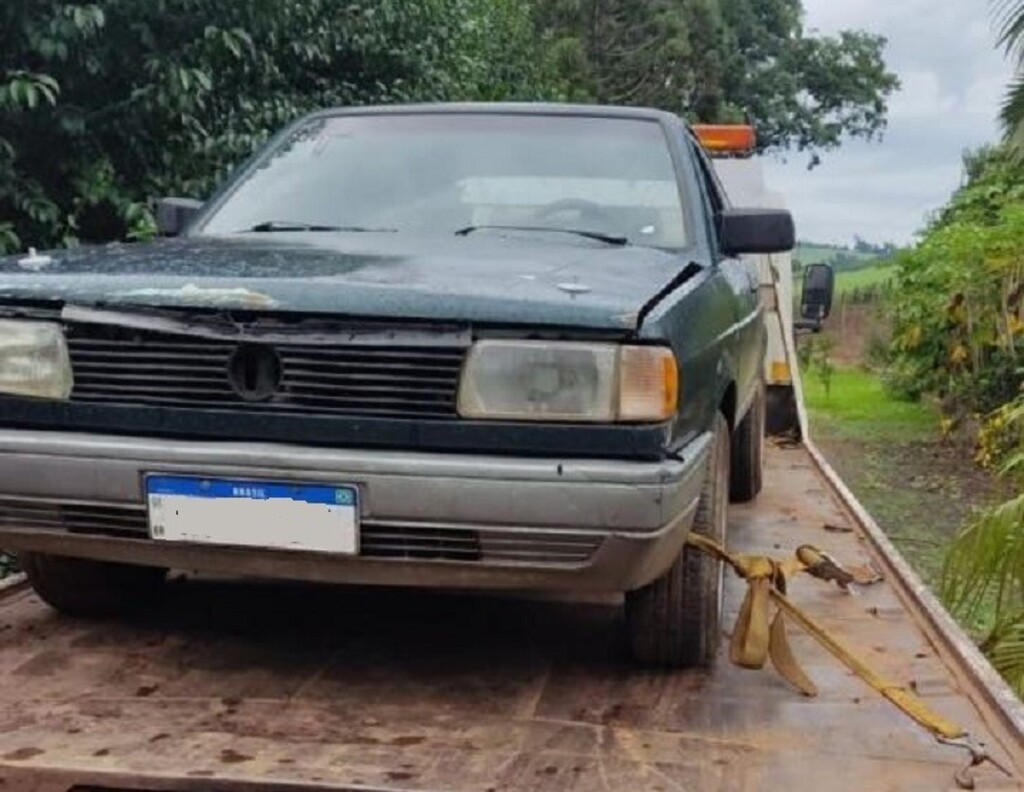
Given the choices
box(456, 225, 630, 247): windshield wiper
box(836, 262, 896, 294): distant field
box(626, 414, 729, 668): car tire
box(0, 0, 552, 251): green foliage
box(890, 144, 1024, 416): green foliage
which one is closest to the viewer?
box(626, 414, 729, 668): car tire

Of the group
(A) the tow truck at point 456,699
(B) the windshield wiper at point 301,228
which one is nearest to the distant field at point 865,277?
(B) the windshield wiper at point 301,228

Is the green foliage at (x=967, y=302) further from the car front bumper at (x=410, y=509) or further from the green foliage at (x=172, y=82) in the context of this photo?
the car front bumper at (x=410, y=509)

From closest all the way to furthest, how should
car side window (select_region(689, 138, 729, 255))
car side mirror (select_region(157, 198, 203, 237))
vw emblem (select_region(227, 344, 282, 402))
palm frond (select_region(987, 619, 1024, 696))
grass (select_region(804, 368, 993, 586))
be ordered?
vw emblem (select_region(227, 344, 282, 402)) < car side window (select_region(689, 138, 729, 255)) < car side mirror (select_region(157, 198, 203, 237)) < palm frond (select_region(987, 619, 1024, 696)) < grass (select_region(804, 368, 993, 586))

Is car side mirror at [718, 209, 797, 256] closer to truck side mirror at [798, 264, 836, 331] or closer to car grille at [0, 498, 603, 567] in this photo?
car grille at [0, 498, 603, 567]

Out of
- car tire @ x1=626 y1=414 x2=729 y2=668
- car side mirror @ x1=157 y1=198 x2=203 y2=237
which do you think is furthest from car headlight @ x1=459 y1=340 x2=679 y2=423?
car side mirror @ x1=157 y1=198 x2=203 y2=237

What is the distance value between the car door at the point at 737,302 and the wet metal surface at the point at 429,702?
28.8 inches

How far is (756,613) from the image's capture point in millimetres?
2990

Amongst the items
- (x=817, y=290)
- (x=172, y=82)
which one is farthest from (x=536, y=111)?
(x=817, y=290)

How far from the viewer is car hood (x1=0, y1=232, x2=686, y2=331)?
2.63m

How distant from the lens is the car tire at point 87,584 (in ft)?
11.0

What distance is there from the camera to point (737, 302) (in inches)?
159

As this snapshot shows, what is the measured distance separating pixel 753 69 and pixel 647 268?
30.5 meters

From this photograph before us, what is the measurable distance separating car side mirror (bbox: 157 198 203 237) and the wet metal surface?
110cm

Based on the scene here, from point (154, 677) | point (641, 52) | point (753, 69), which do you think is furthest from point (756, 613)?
point (753, 69)
